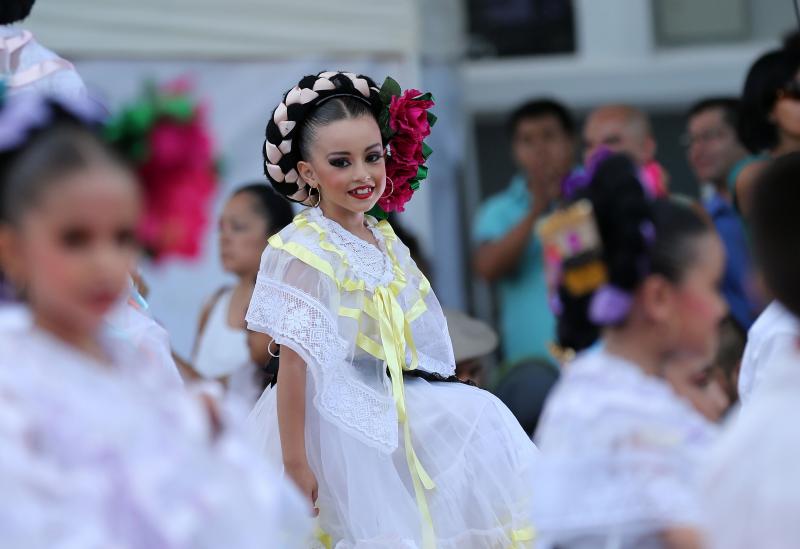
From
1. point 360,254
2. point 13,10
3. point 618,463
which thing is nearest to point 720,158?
point 360,254

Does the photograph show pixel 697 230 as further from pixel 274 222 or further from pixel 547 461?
pixel 274 222

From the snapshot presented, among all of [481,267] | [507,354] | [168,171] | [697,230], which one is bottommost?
[507,354]

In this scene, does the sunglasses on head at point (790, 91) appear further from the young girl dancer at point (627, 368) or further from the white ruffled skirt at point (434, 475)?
the young girl dancer at point (627, 368)

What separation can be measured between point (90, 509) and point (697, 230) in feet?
4.47

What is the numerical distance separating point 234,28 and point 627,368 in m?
4.49

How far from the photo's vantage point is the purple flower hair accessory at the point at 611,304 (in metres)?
2.96

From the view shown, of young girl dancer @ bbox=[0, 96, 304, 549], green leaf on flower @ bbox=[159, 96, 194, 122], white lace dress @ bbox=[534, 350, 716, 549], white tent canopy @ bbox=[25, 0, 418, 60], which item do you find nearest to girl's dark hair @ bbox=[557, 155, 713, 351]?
white lace dress @ bbox=[534, 350, 716, 549]

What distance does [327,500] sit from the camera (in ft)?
14.6

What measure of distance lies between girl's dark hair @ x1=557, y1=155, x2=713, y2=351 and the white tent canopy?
4.19 m

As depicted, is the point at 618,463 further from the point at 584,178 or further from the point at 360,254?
the point at 360,254

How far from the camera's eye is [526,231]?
6715mm

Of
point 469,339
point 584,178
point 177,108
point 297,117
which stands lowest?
point 469,339

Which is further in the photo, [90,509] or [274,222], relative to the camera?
[274,222]

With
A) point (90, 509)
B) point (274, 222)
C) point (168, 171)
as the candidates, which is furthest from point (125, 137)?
point (274, 222)
